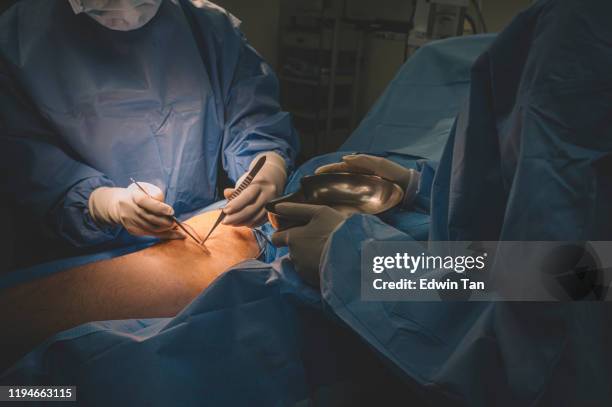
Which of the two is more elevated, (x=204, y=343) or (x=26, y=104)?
(x=26, y=104)

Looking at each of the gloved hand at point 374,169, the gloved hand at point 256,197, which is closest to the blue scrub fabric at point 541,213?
the gloved hand at point 374,169

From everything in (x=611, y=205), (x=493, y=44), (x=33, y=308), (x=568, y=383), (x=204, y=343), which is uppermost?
(x=493, y=44)

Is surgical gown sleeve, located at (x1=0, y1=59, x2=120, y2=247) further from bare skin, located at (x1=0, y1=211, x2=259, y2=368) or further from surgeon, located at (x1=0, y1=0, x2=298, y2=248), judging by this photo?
bare skin, located at (x1=0, y1=211, x2=259, y2=368)

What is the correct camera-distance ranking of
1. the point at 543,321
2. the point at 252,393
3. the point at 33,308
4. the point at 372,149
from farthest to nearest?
1. the point at 372,149
2. the point at 33,308
3. the point at 252,393
4. the point at 543,321

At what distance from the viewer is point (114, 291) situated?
113cm

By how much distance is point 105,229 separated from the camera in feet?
4.59

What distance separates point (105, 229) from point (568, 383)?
50.2 inches


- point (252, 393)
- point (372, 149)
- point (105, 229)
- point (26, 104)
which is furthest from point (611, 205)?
point (26, 104)

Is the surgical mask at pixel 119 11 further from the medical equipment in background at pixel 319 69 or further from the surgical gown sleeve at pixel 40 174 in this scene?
the medical equipment in background at pixel 319 69

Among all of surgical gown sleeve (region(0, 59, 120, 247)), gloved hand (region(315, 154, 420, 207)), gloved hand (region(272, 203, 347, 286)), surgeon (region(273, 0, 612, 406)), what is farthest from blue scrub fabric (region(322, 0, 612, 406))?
surgical gown sleeve (region(0, 59, 120, 247))

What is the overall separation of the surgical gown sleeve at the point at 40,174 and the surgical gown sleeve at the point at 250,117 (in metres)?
0.53

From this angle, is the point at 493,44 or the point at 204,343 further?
the point at 204,343

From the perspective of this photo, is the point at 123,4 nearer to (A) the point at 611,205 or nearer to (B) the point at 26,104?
(B) the point at 26,104

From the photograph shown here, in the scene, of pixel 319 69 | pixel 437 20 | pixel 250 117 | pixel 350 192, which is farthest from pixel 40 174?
pixel 319 69
